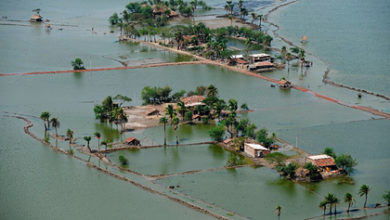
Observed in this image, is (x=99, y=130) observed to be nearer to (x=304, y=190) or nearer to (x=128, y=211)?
(x=128, y=211)

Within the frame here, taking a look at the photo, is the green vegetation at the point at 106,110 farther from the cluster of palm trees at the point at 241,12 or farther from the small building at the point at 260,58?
the cluster of palm trees at the point at 241,12

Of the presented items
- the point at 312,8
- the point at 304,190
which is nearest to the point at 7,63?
the point at 304,190

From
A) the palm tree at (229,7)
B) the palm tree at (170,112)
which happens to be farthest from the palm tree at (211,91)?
the palm tree at (229,7)

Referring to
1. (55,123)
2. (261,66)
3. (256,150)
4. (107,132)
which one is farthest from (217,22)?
(256,150)

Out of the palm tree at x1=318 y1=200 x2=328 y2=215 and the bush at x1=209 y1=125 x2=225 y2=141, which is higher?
the bush at x1=209 y1=125 x2=225 y2=141

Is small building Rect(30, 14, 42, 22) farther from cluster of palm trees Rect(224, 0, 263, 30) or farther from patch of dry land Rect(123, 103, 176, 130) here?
patch of dry land Rect(123, 103, 176, 130)

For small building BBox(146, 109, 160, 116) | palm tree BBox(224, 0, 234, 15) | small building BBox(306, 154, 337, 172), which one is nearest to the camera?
small building BBox(306, 154, 337, 172)

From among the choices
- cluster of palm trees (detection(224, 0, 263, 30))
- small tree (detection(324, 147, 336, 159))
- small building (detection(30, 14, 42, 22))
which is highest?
cluster of palm trees (detection(224, 0, 263, 30))

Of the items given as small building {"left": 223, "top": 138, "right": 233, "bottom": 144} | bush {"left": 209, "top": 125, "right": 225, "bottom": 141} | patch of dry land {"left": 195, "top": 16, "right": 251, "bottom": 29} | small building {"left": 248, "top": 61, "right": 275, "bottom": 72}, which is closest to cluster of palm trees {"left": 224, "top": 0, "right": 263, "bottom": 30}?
patch of dry land {"left": 195, "top": 16, "right": 251, "bottom": 29}
